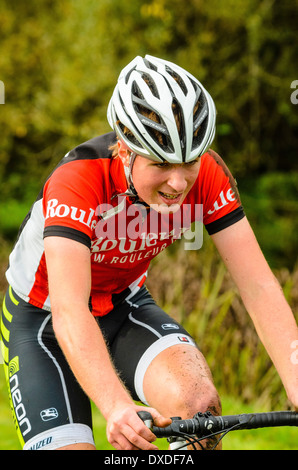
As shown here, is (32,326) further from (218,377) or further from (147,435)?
(218,377)

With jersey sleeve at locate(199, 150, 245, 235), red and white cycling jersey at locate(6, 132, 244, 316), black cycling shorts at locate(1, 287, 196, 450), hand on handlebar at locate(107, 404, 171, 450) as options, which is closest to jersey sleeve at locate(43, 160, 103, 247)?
red and white cycling jersey at locate(6, 132, 244, 316)

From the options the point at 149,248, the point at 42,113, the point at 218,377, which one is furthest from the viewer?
the point at 42,113

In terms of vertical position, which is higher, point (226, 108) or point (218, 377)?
point (226, 108)

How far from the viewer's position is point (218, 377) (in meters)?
6.75

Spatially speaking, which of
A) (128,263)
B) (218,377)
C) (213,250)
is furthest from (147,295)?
(213,250)

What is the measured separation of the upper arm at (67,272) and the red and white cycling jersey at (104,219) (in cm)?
6

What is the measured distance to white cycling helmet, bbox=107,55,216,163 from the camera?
2.83 meters

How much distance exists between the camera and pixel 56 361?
126 inches

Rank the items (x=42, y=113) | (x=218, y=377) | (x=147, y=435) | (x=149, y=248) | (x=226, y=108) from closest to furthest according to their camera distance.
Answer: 1. (x=147, y=435)
2. (x=149, y=248)
3. (x=218, y=377)
4. (x=226, y=108)
5. (x=42, y=113)

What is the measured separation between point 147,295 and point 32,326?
0.73 meters

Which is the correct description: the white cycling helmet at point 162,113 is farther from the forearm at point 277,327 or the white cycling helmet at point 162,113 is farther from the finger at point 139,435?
the finger at point 139,435

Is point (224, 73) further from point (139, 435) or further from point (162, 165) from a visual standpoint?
point (139, 435)

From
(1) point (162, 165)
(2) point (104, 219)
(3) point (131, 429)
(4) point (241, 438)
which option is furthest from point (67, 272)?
(4) point (241, 438)

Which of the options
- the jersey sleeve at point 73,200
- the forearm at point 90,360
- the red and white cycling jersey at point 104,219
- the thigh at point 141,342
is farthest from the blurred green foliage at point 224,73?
the forearm at point 90,360
